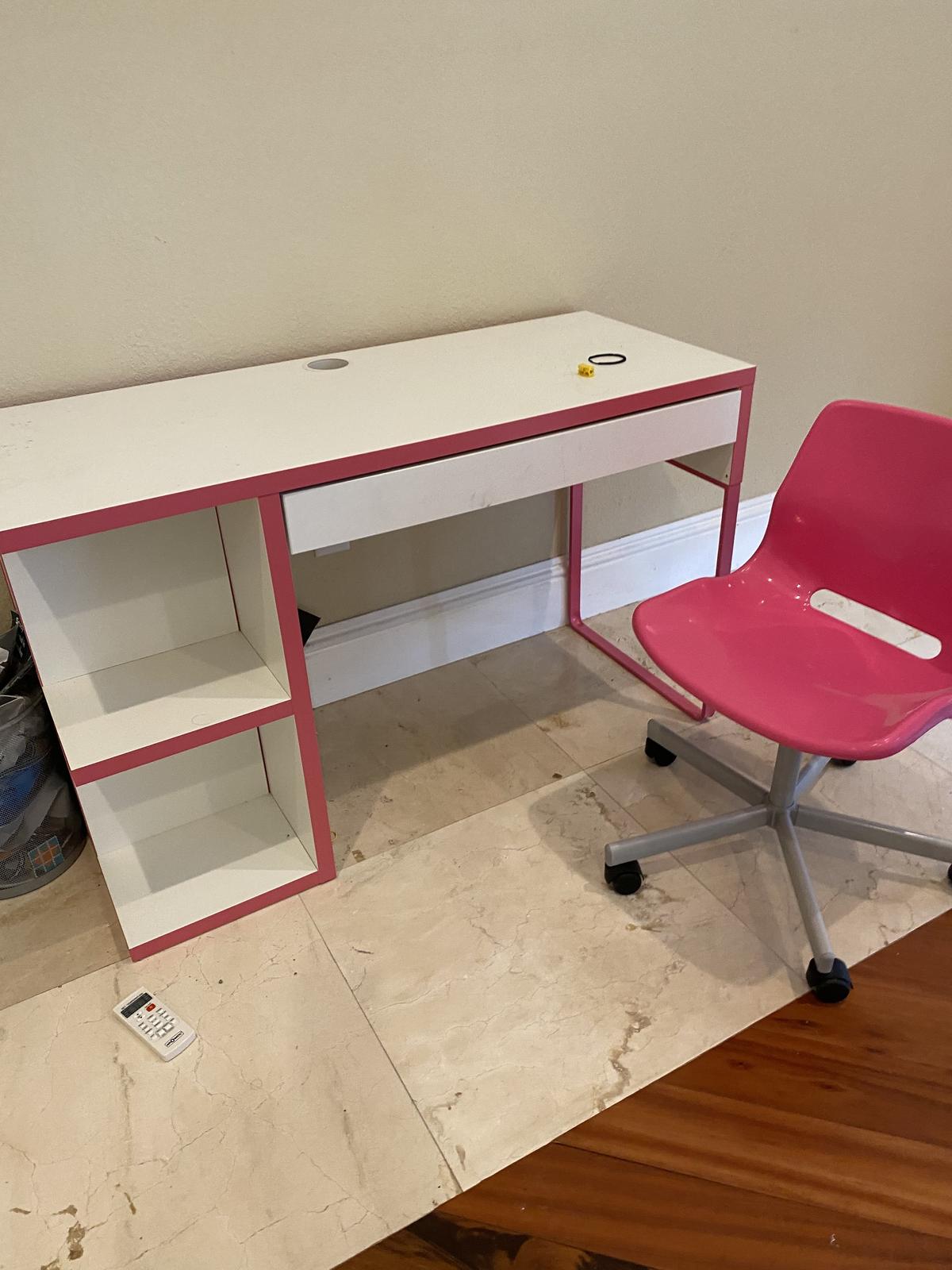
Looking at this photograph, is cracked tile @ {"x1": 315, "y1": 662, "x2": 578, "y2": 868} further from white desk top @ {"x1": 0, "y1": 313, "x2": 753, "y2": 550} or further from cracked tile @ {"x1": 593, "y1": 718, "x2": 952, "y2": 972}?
white desk top @ {"x1": 0, "y1": 313, "x2": 753, "y2": 550}

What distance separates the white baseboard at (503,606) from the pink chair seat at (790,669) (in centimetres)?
61

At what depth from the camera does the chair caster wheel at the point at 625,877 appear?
1.55 metres

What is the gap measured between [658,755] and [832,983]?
0.56 meters

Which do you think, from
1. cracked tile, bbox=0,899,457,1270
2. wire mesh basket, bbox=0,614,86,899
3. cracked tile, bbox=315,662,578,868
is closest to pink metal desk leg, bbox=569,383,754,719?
cracked tile, bbox=315,662,578,868

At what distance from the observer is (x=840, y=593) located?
1585 mm

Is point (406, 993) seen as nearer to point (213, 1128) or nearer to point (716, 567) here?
point (213, 1128)

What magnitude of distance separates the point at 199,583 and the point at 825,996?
1.13 meters

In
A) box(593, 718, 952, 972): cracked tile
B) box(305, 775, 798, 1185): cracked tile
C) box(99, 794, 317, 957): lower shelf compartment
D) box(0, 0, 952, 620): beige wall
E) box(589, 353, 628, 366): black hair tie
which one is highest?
box(0, 0, 952, 620): beige wall

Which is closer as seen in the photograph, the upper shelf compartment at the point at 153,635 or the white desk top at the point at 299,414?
the white desk top at the point at 299,414

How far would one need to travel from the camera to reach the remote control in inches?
52.3

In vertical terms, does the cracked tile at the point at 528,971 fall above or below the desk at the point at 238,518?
below

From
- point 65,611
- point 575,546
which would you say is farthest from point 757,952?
point 65,611

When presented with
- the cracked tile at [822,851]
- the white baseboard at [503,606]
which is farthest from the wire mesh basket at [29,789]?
the cracked tile at [822,851]

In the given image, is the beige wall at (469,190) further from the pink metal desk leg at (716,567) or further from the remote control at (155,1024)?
the remote control at (155,1024)
